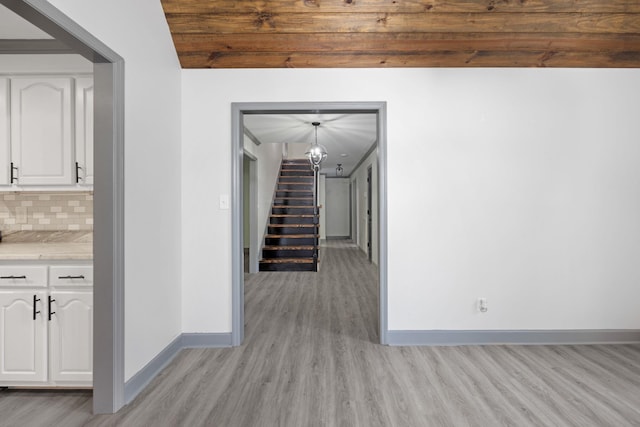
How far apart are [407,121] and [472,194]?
2.66ft

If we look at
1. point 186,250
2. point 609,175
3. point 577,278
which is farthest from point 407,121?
point 186,250

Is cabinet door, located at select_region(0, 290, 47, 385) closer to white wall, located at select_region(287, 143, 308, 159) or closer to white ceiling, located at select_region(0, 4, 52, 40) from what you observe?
white ceiling, located at select_region(0, 4, 52, 40)

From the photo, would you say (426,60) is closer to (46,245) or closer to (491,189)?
(491,189)

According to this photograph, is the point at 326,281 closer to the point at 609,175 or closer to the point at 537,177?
the point at 537,177

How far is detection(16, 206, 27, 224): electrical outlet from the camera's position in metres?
2.46

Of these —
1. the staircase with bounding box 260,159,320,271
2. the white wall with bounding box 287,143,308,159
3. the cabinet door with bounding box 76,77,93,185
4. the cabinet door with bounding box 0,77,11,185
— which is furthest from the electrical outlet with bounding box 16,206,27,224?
the white wall with bounding box 287,143,308,159

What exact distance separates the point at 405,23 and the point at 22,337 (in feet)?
10.6

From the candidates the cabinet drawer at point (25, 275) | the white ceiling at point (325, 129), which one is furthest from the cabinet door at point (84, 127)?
the white ceiling at point (325, 129)

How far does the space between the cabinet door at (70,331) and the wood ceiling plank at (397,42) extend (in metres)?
1.95

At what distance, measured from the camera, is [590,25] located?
238 centimetres

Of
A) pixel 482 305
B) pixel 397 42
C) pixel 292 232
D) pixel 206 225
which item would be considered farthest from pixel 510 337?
pixel 292 232

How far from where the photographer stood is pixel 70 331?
1.90 metres

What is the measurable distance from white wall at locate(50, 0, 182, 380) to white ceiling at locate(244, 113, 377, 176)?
1933 millimetres

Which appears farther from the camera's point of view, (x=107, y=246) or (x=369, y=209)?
(x=369, y=209)
